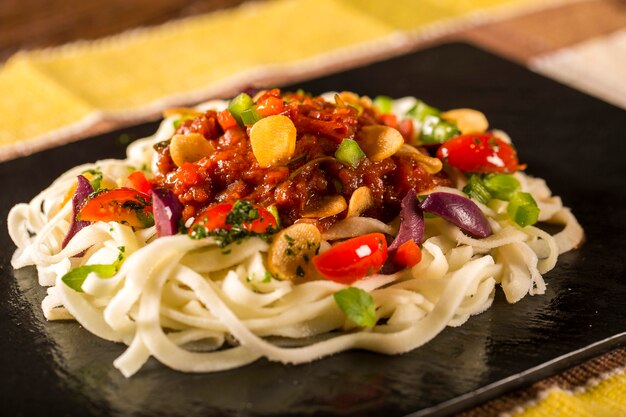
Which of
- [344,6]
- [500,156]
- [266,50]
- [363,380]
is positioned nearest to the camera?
[363,380]

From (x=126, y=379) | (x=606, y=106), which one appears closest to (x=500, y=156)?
(x=606, y=106)

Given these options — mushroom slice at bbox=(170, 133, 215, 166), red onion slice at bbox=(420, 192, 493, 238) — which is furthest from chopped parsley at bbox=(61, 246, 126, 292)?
red onion slice at bbox=(420, 192, 493, 238)

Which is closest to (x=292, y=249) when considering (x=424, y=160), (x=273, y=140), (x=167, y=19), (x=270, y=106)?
(x=273, y=140)

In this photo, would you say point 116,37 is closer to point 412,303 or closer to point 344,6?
point 344,6

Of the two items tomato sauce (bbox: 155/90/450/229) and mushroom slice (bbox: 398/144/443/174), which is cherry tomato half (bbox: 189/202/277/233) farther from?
mushroom slice (bbox: 398/144/443/174)

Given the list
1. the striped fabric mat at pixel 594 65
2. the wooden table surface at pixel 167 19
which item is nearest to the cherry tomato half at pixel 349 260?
the striped fabric mat at pixel 594 65

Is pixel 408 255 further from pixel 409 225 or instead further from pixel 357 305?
pixel 357 305
